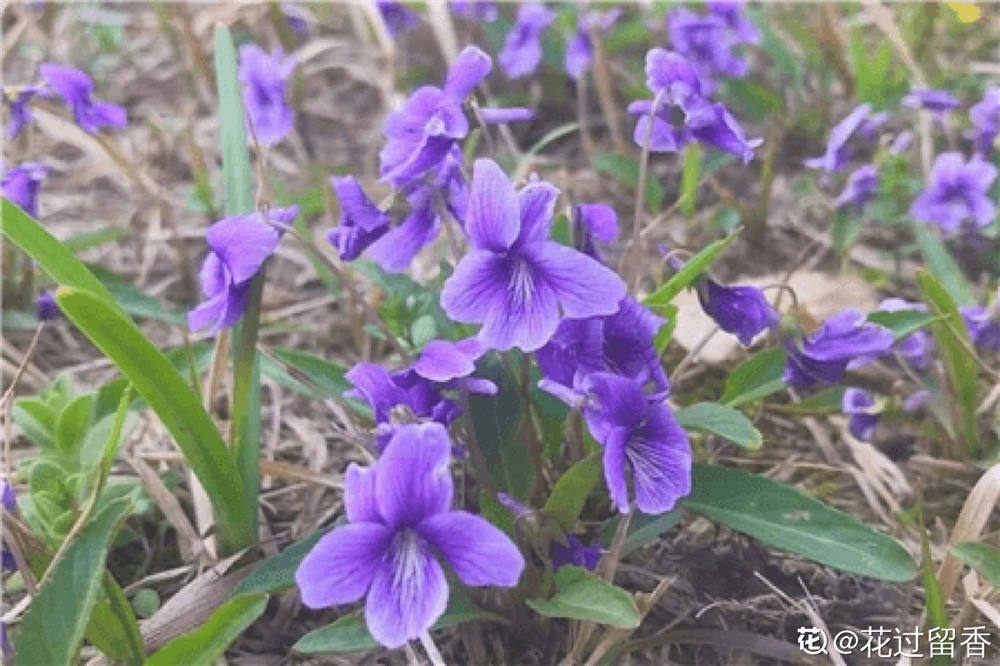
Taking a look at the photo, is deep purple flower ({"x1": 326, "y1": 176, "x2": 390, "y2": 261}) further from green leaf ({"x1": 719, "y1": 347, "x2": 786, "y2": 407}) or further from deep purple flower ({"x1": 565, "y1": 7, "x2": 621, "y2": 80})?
deep purple flower ({"x1": 565, "y1": 7, "x2": 621, "y2": 80})

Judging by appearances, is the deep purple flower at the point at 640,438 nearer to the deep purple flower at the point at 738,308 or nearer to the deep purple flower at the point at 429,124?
the deep purple flower at the point at 738,308

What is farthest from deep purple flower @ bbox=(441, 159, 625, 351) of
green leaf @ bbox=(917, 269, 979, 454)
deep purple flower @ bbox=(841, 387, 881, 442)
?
deep purple flower @ bbox=(841, 387, 881, 442)

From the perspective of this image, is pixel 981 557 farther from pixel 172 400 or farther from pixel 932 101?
pixel 932 101

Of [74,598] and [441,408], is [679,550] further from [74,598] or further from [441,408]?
[74,598]

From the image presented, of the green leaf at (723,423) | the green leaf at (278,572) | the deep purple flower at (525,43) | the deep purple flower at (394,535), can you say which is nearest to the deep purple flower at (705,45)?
the deep purple flower at (525,43)

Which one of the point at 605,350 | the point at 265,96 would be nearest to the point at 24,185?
the point at 265,96

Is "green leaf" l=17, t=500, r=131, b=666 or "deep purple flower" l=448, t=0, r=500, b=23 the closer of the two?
"green leaf" l=17, t=500, r=131, b=666

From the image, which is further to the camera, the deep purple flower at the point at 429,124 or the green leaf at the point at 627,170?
the green leaf at the point at 627,170

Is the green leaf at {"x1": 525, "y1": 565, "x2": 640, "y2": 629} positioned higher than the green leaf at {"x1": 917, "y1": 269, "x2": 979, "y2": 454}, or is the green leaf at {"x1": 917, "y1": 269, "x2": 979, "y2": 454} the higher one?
the green leaf at {"x1": 525, "y1": 565, "x2": 640, "y2": 629}

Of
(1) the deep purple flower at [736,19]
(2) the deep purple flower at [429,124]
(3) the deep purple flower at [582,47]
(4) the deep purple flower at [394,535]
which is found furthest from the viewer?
(3) the deep purple flower at [582,47]
